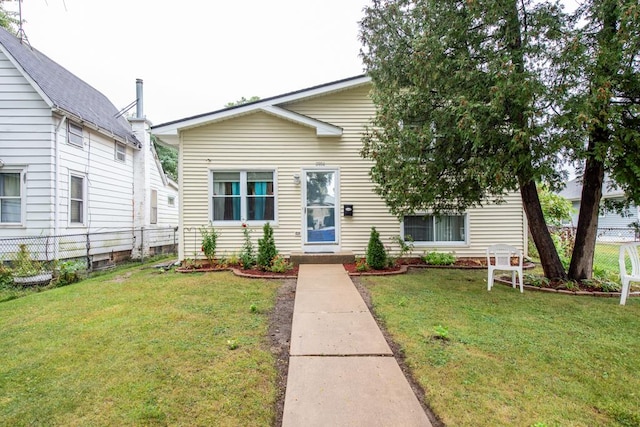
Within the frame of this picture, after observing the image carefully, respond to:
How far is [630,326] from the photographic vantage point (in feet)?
13.2

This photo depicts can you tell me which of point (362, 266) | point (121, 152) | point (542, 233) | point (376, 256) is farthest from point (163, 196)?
point (542, 233)

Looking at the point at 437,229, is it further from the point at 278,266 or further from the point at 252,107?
the point at 252,107

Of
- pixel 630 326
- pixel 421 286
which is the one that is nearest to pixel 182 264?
pixel 421 286

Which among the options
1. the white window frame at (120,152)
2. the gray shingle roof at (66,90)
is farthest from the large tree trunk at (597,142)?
the white window frame at (120,152)

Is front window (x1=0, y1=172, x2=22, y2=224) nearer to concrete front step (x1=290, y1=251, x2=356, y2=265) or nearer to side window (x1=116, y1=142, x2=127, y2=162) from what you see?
side window (x1=116, y1=142, x2=127, y2=162)

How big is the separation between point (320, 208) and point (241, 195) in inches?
84.7

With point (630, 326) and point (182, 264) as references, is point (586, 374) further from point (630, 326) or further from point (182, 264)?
point (182, 264)

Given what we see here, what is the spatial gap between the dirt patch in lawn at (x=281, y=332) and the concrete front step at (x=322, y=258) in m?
1.75

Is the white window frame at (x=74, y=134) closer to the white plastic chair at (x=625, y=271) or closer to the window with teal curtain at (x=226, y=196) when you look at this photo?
the window with teal curtain at (x=226, y=196)

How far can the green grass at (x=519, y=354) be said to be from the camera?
2.29 metres

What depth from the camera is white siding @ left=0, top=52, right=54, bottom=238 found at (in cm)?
784

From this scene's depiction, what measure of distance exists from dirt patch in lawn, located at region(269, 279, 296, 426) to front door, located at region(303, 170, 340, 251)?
2.61m

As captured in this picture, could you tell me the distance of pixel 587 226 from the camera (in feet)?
19.8

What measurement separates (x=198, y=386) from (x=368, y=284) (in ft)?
13.1
